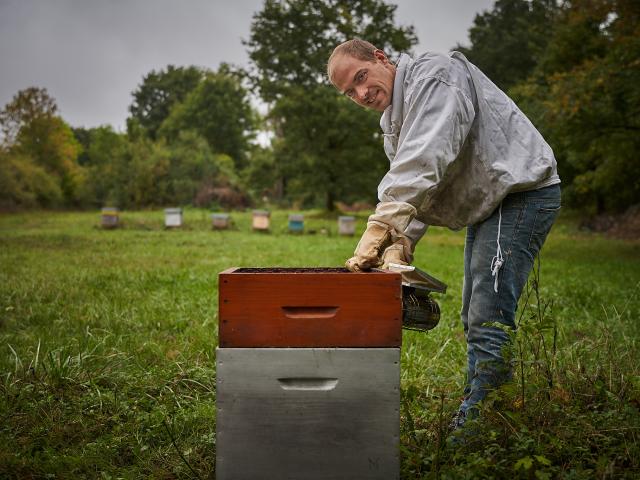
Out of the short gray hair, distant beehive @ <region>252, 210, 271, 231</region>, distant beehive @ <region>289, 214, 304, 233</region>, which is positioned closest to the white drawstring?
the short gray hair

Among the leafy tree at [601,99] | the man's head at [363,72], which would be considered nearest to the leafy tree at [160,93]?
the leafy tree at [601,99]

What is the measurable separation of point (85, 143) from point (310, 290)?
51031 mm

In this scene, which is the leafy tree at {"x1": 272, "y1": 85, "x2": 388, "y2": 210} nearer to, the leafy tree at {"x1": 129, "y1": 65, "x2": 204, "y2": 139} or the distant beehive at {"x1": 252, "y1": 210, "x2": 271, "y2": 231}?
the distant beehive at {"x1": 252, "y1": 210, "x2": 271, "y2": 231}

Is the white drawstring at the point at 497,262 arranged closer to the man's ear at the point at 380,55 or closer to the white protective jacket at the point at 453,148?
the white protective jacket at the point at 453,148

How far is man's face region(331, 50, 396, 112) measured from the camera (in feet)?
8.30

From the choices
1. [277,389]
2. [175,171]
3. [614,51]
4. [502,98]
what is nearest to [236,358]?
[277,389]

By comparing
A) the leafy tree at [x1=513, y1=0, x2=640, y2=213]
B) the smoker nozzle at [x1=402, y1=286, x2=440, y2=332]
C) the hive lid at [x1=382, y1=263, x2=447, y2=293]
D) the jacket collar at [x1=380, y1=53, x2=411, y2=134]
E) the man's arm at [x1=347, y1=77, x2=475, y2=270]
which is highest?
the leafy tree at [x1=513, y1=0, x2=640, y2=213]

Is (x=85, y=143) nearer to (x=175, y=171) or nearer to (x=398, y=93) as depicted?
(x=175, y=171)

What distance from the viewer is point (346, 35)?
942 inches

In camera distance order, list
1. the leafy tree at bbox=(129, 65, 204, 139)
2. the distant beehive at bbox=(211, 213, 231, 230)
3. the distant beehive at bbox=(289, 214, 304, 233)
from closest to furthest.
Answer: the distant beehive at bbox=(289, 214, 304, 233), the distant beehive at bbox=(211, 213, 231, 230), the leafy tree at bbox=(129, 65, 204, 139)

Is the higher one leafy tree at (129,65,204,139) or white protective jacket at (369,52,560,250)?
leafy tree at (129,65,204,139)

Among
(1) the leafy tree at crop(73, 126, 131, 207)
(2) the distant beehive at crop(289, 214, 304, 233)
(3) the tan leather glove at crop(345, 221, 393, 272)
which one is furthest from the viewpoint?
(1) the leafy tree at crop(73, 126, 131, 207)

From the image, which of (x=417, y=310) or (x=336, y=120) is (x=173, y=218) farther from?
(x=417, y=310)

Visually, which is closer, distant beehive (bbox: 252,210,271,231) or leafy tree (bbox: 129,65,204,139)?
distant beehive (bbox: 252,210,271,231)
